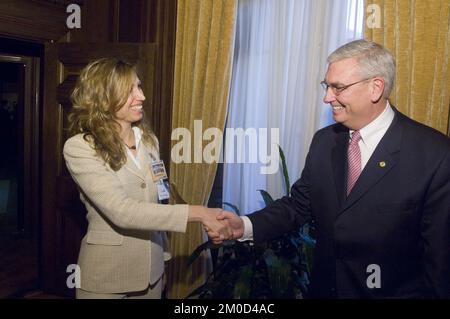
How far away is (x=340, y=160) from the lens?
175cm

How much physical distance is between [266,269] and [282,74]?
53.3 inches

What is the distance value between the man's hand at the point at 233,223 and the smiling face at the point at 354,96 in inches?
26.5

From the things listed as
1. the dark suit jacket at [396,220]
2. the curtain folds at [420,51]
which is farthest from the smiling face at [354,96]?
the curtain folds at [420,51]

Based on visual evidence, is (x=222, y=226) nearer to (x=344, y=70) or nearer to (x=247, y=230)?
(x=247, y=230)

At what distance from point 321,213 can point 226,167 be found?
164 cm

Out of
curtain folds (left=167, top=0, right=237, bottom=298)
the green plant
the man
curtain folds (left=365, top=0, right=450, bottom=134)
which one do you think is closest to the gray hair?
the man

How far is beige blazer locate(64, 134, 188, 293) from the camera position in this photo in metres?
1.73

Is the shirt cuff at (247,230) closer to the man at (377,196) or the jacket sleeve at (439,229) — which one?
the man at (377,196)

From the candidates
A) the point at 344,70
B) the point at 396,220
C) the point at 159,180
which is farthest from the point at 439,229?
the point at 159,180

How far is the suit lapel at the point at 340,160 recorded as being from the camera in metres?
1.70

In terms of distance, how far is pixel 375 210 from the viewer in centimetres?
158
